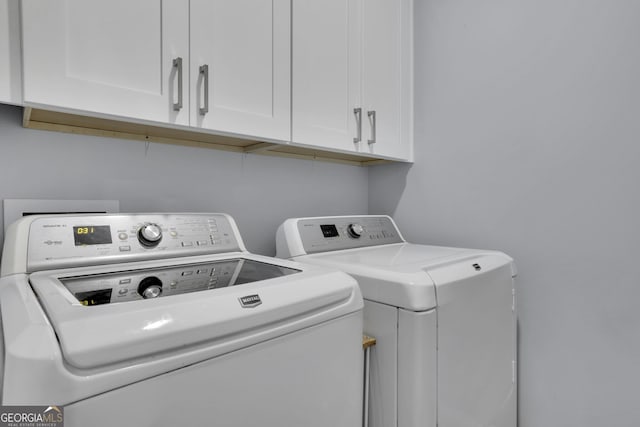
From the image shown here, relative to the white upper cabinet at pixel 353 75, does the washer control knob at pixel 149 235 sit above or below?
below

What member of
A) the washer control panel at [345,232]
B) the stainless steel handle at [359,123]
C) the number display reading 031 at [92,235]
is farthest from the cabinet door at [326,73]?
the number display reading 031 at [92,235]

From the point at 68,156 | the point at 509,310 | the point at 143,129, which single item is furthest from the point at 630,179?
the point at 68,156

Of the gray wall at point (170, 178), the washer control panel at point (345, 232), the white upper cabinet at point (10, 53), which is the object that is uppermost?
the white upper cabinet at point (10, 53)

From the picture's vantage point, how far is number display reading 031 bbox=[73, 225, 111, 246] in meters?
0.94

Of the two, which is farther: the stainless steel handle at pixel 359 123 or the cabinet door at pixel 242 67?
the stainless steel handle at pixel 359 123

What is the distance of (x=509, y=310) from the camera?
1.33 metres

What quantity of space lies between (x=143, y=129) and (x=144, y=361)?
2.92 ft

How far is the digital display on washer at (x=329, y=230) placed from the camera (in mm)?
1512

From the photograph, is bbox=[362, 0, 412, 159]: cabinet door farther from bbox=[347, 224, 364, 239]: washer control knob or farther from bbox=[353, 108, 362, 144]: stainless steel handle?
bbox=[347, 224, 364, 239]: washer control knob

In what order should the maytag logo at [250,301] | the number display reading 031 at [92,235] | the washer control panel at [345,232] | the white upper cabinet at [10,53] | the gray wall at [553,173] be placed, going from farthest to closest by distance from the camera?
the washer control panel at [345,232] < the gray wall at [553,173] < the number display reading 031 at [92,235] < the white upper cabinet at [10,53] < the maytag logo at [250,301]

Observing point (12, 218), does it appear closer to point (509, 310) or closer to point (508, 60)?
point (509, 310)

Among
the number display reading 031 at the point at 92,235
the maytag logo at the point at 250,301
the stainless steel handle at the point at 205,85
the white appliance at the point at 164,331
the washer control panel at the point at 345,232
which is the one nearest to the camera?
the white appliance at the point at 164,331

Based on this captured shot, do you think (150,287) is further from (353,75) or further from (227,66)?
(353,75)

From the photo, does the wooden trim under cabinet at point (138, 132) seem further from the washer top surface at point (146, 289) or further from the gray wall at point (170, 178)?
the washer top surface at point (146, 289)
